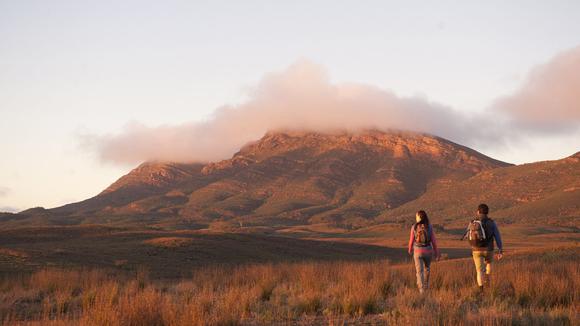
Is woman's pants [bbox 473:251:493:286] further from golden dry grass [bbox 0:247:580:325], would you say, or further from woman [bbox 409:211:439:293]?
woman [bbox 409:211:439:293]

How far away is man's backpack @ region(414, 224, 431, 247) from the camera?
1420cm

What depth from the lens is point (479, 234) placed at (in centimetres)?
1397

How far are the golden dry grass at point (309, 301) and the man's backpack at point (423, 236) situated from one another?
1.14 m

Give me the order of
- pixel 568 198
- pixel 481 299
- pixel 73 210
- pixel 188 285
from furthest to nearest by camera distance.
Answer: pixel 73 210
pixel 568 198
pixel 188 285
pixel 481 299

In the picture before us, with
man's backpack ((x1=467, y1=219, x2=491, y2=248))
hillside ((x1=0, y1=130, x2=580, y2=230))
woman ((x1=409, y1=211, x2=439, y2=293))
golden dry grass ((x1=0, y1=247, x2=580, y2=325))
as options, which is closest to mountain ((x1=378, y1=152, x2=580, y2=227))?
hillside ((x1=0, y1=130, x2=580, y2=230))

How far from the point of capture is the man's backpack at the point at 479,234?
1397 centimetres

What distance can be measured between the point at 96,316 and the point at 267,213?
150 m

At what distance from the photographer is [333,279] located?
1838 cm

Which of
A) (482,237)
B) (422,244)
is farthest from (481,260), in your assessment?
(422,244)

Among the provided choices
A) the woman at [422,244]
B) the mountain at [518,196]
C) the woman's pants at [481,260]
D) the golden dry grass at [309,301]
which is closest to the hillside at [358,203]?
the mountain at [518,196]

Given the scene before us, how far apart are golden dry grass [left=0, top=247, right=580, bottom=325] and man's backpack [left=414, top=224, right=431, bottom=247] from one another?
3.72ft

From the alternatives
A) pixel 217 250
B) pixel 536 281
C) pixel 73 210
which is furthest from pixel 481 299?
pixel 73 210

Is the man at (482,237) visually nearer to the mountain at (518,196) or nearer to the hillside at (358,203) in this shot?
the hillside at (358,203)

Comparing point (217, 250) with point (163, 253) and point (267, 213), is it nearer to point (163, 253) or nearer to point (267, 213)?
point (163, 253)
